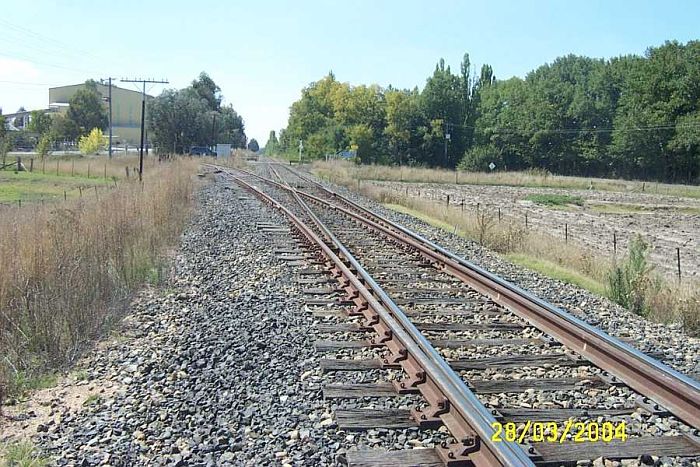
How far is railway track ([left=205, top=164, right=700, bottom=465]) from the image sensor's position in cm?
425

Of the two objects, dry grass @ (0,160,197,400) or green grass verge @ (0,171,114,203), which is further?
green grass verge @ (0,171,114,203)

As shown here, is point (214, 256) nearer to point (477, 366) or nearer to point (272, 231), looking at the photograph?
point (272, 231)

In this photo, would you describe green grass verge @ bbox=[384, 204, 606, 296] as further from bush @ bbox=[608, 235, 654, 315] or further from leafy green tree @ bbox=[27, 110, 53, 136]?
leafy green tree @ bbox=[27, 110, 53, 136]

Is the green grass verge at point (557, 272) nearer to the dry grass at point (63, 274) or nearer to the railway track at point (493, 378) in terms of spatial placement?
the railway track at point (493, 378)

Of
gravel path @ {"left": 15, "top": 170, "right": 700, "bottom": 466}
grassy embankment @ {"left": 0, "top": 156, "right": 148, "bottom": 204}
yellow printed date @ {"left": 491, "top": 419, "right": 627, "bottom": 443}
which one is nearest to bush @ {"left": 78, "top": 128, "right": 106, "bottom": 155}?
grassy embankment @ {"left": 0, "top": 156, "right": 148, "bottom": 204}

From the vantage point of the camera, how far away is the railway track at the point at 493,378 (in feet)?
14.0

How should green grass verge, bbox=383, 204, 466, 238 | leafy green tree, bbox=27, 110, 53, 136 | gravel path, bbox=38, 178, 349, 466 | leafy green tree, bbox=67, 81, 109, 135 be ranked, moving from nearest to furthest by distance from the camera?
gravel path, bbox=38, 178, 349, 466
green grass verge, bbox=383, 204, 466, 238
leafy green tree, bbox=27, 110, 53, 136
leafy green tree, bbox=67, 81, 109, 135

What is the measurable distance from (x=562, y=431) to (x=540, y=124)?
9111 cm

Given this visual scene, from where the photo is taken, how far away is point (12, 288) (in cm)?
713

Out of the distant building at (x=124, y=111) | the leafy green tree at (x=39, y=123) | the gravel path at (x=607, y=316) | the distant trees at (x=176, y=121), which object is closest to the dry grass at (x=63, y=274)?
the gravel path at (x=607, y=316)

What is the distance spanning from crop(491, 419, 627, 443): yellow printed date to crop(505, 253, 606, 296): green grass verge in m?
6.15

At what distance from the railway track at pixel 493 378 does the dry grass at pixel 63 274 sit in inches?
99.8

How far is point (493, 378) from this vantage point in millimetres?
5652

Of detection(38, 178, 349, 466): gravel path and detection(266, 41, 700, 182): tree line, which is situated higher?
detection(266, 41, 700, 182): tree line
